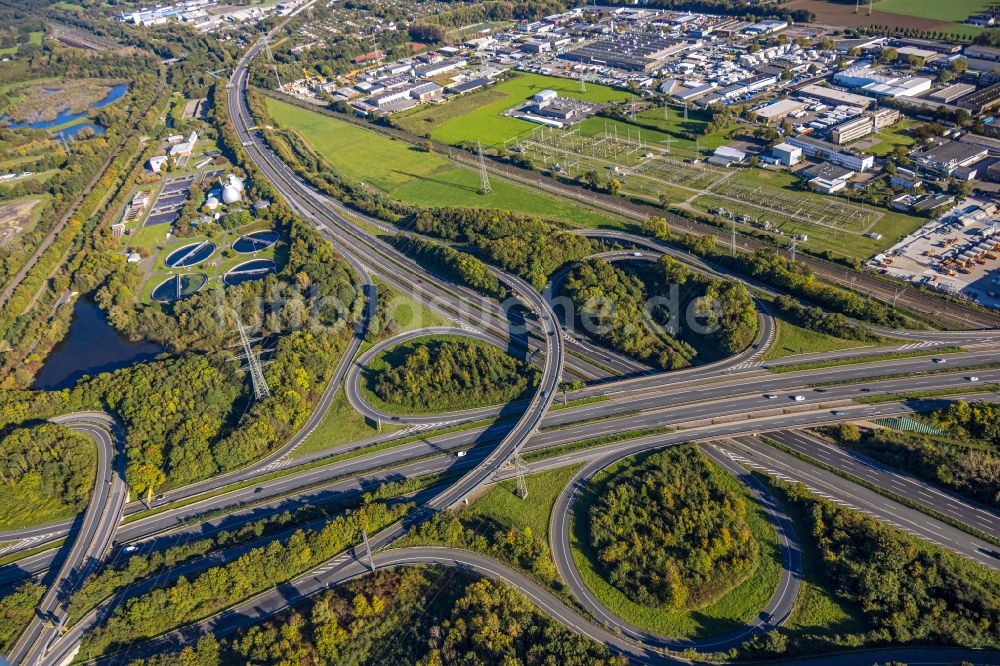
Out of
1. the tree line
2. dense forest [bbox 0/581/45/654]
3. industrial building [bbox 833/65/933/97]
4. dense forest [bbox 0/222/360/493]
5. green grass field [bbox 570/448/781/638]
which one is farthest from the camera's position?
industrial building [bbox 833/65/933/97]

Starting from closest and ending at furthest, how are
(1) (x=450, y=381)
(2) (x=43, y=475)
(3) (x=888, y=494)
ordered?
(3) (x=888, y=494)
(2) (x=43, y=475)
(1) (x=450, y=381)

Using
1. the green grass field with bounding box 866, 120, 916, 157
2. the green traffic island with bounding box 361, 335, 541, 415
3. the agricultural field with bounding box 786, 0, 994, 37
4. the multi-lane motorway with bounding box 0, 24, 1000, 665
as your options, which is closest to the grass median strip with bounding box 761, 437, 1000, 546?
the multi-lane motorway with bounding box 0, 24, 1000, 665

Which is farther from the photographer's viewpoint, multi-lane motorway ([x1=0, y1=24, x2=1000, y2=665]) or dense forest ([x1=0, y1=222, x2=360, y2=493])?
dense forest ([x1=0, y1=222, x2=360, y2=493])

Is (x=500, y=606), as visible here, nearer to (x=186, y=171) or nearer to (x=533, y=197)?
(x=533, y=197)

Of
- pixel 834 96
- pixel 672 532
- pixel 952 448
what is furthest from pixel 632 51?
pixel 672 532

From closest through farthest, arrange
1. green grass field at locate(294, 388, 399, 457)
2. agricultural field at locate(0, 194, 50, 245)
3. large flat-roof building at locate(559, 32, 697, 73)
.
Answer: green grass field at locate(294, 388, 399, 457) < agricultural field at locate(0, 194, 50, 245) < large flat-roof building at locate(559, 32, 697, 73)

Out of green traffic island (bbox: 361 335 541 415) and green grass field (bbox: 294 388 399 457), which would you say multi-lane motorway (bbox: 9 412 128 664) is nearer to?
green grass field (bbox: 294 388 399 457)

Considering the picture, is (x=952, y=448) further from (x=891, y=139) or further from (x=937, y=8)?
(x=937, y=8)

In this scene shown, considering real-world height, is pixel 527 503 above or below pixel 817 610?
above
